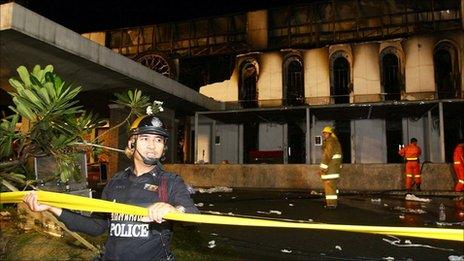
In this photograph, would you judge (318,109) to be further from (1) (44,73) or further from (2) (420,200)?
(1) (44,73)

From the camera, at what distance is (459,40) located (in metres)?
19.3

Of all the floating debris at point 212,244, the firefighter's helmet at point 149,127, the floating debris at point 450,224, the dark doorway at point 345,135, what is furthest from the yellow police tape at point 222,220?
the dark doorway at point 345,135

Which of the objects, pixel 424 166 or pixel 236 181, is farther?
pixel 236 181

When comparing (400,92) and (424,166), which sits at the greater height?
(400,92)

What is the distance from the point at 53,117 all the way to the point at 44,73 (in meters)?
0.47

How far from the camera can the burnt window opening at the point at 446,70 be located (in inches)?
768

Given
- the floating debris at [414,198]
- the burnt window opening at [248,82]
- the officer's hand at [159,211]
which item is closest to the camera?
the officer's hand at [159,211]

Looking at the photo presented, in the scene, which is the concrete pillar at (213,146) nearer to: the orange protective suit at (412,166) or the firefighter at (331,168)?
the orange protective suit at (412,166)

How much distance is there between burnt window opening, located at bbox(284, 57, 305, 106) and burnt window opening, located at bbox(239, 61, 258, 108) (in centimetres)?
199

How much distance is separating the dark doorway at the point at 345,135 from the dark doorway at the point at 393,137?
2.17 m

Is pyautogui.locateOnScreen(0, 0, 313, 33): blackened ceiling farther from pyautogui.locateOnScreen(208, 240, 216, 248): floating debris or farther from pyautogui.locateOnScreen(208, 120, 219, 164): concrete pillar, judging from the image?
pyautogui.locateOnScreen(208, 240, 216, 248): floating debris

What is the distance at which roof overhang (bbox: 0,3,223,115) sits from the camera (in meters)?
8.92

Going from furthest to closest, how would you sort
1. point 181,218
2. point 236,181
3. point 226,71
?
point 226,71
point 236,181
point 181,218

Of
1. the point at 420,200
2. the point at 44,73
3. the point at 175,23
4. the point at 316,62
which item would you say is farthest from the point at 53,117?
the point at 175,23
